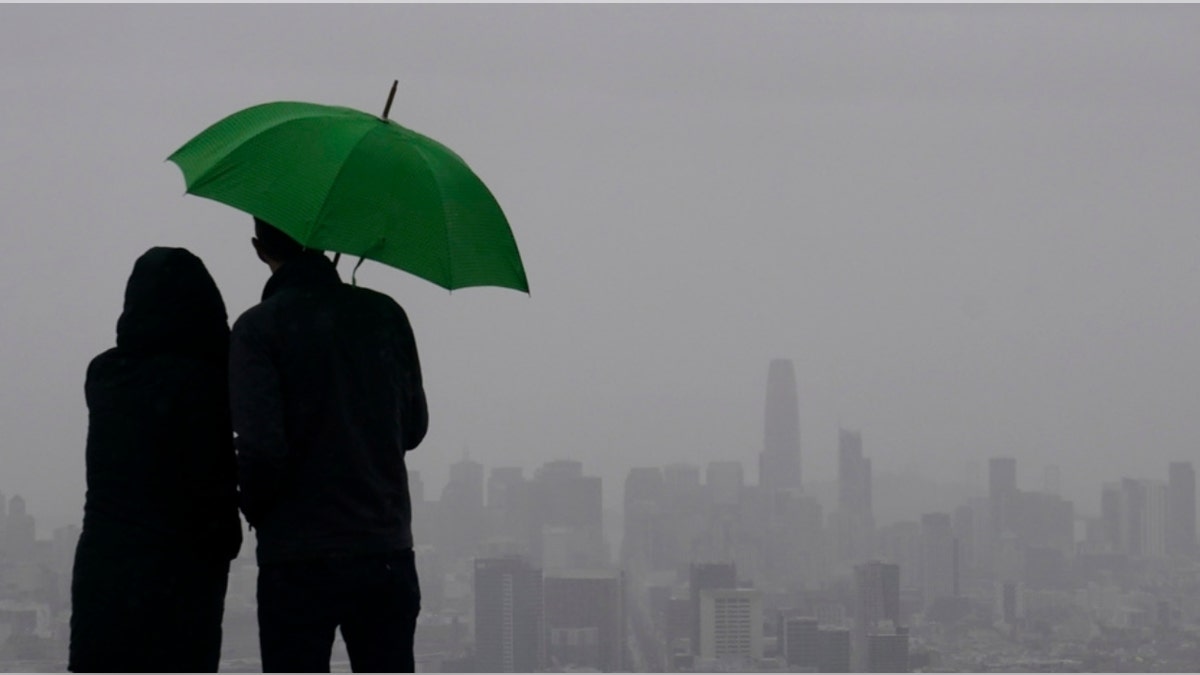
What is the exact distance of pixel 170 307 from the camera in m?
3.87

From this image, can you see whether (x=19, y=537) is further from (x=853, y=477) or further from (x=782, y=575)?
(x=853, y=477)

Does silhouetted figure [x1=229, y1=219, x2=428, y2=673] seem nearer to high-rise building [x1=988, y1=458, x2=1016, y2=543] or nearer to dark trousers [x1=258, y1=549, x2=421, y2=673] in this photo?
dark trousers [x1=258, y1=549, x2=421, y2=673]

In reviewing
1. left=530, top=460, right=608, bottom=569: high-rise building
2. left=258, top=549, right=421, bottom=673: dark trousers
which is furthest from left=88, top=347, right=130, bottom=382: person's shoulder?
left=530, top=460, right=608, bottom=569: high-rise building

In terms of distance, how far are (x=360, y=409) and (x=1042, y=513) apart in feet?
292

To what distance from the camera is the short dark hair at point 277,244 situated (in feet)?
13.4

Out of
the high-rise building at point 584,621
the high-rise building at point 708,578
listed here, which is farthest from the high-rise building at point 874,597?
the high-rise building at point 584,621

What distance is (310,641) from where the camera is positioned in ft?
12.6

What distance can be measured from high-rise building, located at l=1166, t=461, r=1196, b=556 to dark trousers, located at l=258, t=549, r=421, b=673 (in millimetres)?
81946

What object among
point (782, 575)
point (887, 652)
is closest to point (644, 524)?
point (782, 575)

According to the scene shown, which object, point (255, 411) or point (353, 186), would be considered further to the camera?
point (353, 186)

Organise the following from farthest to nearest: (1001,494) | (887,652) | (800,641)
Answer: (1001,494) → (887,652) → (800,641)

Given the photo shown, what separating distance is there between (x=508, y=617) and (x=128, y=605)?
153 feet

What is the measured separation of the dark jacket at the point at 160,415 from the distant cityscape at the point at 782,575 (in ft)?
70.8

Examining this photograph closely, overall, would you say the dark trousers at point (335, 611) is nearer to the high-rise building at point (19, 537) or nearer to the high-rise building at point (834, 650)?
the high-rise building at point (19, 537)
